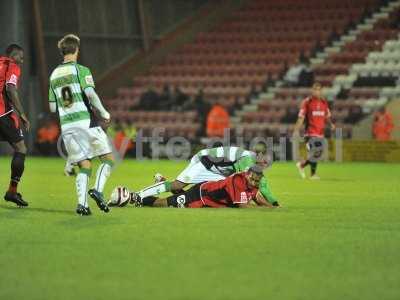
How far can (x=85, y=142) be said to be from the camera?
12.2 metres

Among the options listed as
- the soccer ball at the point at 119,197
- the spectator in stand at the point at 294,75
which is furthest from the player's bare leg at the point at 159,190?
the spectator in stand at the point at 294,75

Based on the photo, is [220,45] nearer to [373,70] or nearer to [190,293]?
[373,70]

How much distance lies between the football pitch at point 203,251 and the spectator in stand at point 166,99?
58.4ft

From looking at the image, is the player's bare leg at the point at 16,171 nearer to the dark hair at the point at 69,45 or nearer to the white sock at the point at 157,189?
the white sock at the point at 157,189

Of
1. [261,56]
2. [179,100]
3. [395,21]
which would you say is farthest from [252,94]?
[395,21]

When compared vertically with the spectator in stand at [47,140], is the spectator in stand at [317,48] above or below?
above

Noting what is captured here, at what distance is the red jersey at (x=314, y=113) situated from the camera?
71.0 ft

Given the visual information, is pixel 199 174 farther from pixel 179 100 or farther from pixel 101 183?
pixel 179 100

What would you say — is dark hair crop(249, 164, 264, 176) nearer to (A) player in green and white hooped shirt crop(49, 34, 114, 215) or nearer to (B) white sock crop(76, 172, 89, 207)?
(A) player in green and white hooped shirt crop(49, 34, 114, 215)

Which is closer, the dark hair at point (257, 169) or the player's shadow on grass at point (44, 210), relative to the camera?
the dark hair at point (257, 169)

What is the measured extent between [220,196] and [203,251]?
4.23m

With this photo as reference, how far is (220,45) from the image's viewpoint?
36688 mm

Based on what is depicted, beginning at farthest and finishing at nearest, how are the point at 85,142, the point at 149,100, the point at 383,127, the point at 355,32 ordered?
1. the point at 355,32
2. the point at 149,100
3. the point at 383,127
4. the point at 85,142

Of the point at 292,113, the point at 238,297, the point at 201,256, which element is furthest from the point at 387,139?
the point at 238,297
